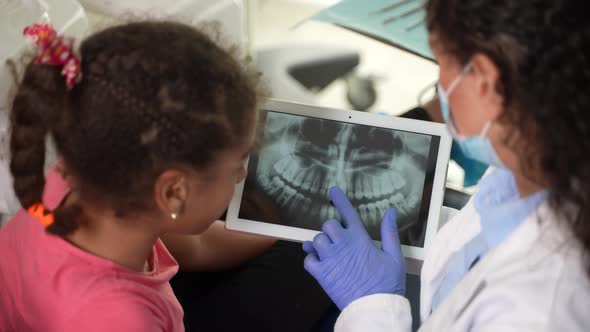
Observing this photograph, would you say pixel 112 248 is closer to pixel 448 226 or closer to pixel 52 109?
pixel 52 109

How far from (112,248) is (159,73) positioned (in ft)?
0.86

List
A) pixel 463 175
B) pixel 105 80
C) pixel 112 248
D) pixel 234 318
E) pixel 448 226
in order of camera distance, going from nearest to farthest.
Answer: pixel 105 80 < pixel 112 248 < pixel 448 226 < pixel 234 318 < pixel 463 175

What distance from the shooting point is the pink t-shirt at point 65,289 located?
0.69 meters

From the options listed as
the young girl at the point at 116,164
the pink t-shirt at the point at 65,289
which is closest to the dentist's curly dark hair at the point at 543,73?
the young girl at the point at 116,164

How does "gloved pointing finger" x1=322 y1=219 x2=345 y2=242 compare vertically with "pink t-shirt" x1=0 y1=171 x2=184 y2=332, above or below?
below

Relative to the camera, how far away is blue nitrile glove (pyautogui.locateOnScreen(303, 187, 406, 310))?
930mm

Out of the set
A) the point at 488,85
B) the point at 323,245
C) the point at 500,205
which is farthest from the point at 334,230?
the point at 488,85

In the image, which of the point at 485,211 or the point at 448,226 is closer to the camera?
the point at 485,211

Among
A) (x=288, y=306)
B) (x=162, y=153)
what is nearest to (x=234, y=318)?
(x=288, y=306)

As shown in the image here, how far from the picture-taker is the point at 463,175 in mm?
1501

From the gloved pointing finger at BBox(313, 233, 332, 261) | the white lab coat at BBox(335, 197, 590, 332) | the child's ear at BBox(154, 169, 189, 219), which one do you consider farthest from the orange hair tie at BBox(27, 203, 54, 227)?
the white lab coat at BBox(335, 197, 590, 332)

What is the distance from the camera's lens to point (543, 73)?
55cm

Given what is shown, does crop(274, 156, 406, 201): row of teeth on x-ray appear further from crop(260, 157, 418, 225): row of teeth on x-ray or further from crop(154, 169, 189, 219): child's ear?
crop(154, 169, 189, 219): child's ear

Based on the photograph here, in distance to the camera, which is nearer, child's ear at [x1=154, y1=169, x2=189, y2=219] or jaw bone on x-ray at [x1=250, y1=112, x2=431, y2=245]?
child's ear at [x1=154, y1=169, x2=189, y2=219]
